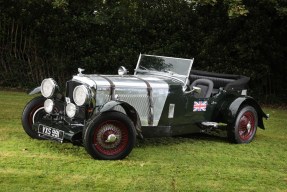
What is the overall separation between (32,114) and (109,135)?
5.33ft

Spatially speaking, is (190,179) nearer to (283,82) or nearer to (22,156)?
(22,156)

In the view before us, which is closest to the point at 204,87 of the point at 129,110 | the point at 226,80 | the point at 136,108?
the point at 226,80

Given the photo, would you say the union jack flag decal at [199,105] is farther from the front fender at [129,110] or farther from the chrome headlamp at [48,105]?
the chrome headlamp at [48,105]

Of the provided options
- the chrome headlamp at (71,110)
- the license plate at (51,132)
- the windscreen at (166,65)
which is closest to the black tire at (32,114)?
the license plate at (51,132)

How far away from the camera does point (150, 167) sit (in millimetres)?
5441

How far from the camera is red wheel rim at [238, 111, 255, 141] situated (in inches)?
291

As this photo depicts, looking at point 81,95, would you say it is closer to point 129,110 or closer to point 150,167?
point 129,110

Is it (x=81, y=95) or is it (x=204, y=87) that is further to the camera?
(x=204, y=87)

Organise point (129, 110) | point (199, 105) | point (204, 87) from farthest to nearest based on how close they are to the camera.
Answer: point (204, 87), point (199, 105), point (129, 110)

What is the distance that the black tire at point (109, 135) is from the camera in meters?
5.50

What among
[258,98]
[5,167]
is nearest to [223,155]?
[5,167]

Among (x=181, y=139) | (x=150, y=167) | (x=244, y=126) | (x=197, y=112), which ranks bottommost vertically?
(x=181, y=139)

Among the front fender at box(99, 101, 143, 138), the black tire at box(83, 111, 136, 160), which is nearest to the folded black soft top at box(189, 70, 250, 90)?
the front fender at box(99, 101, 143, 138)

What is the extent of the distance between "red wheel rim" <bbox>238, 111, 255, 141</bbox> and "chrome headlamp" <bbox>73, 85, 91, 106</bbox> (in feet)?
9.24
